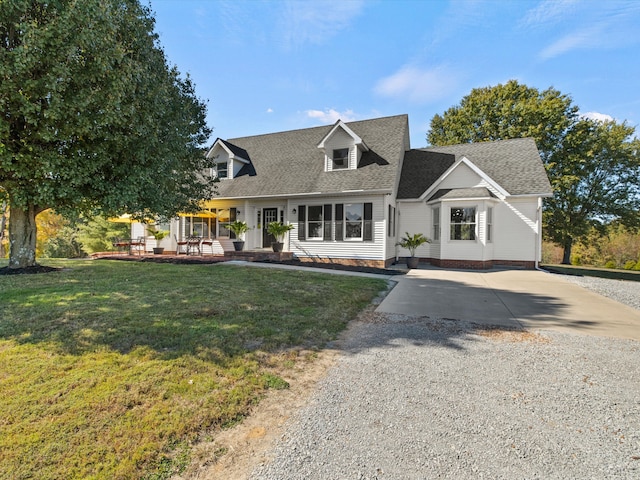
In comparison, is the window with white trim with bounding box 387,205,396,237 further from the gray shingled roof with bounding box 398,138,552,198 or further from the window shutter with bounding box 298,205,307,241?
the window shutter with bounding box 298,205,307,241

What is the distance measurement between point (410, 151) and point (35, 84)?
16.9m

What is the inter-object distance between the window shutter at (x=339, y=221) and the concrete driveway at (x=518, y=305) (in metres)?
5.05

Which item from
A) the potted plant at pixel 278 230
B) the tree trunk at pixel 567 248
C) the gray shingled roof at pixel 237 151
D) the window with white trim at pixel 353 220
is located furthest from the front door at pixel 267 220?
the tree trunk at pixel 567 248

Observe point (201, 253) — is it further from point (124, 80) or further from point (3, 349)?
point (3, 349)

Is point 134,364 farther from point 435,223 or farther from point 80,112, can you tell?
point 435,223

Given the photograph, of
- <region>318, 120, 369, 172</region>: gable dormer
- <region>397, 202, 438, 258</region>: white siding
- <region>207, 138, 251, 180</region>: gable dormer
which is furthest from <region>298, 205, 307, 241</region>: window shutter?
<region>207, 138, 251, 180</region>: gable dormer

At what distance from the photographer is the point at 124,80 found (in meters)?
6.91

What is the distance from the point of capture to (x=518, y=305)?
22.2 ft

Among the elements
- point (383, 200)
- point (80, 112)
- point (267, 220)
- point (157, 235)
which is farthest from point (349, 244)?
point (80, 112)

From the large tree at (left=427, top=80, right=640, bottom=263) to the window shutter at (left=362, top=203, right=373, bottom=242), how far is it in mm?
17309

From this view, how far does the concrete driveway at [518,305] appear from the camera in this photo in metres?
5.37

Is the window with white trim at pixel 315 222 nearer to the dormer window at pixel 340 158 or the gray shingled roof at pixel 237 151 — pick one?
the dormer window at pixel 340 158

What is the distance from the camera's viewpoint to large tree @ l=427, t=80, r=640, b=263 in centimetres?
2288

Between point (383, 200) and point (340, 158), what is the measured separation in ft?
11.6
